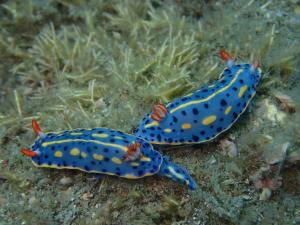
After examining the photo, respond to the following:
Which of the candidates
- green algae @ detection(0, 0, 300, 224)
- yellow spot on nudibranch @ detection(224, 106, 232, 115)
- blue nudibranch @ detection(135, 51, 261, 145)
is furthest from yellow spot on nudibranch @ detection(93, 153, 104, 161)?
yellow spot on nudibranch @ detection(224, 106, 232, 115)

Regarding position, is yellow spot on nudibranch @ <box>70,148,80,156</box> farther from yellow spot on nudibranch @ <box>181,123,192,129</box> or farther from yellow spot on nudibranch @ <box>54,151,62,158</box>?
yellow spot on nudibranch @ <box>181,123,192,129</box>

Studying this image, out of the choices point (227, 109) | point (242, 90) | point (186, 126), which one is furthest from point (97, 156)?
point (242, 90)

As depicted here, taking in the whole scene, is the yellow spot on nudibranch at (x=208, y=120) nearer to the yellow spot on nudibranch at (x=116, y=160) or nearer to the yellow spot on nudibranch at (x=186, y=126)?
the yellow spot on nudibranch at (x=186, y=126)

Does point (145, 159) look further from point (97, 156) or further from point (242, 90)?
point (242, 90)

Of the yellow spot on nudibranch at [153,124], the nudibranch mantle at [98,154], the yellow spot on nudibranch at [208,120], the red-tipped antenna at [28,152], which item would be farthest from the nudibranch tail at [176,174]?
the red-tipped antenna at [28,152]

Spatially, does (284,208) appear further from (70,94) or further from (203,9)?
(203,9)
